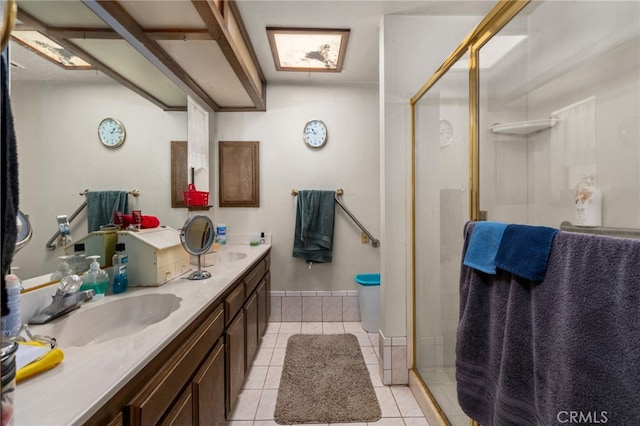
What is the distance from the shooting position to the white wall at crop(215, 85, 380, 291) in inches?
99.8

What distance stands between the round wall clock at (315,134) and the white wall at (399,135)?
920mm

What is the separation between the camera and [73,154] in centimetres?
110

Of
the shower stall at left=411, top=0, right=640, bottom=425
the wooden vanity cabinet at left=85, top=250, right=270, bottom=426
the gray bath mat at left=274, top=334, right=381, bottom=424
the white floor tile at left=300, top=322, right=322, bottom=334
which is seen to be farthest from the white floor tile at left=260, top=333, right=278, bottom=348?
the shower stall at left=411, top=0, right=640, bottom=425

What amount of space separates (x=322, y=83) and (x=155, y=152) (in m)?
1.67

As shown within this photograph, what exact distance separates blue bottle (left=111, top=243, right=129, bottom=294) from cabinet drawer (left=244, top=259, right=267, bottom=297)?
62 centimetres

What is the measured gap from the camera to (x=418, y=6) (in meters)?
1.62

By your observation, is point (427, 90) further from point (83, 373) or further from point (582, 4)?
point (83, 373)

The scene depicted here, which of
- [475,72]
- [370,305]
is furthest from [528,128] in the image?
[370,305]

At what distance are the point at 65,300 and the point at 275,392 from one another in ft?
4.04

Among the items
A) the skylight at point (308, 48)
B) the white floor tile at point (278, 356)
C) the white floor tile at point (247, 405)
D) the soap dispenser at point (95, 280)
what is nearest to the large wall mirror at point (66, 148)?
the soap dispenser at point (95, 280)

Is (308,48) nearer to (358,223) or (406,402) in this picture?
(358,223)

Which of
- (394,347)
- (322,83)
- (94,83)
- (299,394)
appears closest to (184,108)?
(94,83)

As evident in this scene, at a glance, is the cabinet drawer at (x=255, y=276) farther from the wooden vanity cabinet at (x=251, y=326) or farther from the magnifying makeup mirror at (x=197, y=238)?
the magnifying makeup mirror at (x=197, y=238)

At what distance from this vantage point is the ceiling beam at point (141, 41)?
1.19 metres
